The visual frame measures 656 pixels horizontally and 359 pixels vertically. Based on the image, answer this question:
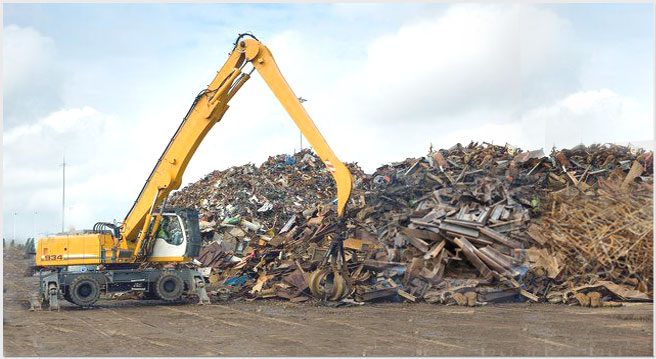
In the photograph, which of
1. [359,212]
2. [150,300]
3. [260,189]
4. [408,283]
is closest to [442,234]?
[408,283]

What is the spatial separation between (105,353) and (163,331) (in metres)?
2.00

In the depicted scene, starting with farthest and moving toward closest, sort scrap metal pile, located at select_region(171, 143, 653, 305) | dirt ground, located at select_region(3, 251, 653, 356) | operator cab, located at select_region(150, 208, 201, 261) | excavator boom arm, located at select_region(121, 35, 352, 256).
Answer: operator cab, located at select_region(150, 208, 201, 261) < excavator boom arm, located at select_region(121, 35, 352, 256) < scrap metal pile, located at select_region(171, 143, 653, 305) < dirt ground, located at select_region(3, 251, 653, 356)

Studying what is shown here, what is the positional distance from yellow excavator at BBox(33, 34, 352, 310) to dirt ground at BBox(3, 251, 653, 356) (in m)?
0.57

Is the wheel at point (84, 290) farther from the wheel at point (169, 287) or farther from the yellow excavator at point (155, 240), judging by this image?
the wheel at point (169, 287)

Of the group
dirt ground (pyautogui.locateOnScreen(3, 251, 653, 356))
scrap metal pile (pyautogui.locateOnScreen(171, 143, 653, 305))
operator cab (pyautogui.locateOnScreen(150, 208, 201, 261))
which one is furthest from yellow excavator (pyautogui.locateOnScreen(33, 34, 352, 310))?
scrap metal pile (pyautogui.locateOnScreen(171, 143, 653, 305))

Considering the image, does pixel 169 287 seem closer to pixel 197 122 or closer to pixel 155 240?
pixel 155 240

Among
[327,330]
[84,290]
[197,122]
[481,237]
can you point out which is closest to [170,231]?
[84,290]

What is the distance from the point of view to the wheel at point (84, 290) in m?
15.2

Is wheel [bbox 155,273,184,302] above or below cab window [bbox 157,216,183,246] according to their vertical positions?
below

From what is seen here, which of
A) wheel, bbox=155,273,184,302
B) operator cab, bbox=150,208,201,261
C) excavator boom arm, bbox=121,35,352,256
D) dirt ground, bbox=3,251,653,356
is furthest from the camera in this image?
wheel, bbox=155,273,184,302

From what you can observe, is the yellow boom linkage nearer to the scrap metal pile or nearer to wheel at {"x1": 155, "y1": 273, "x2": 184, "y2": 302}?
wheel at {"x1": 155, "y1": 273, "x2": 184, "y2": 302}

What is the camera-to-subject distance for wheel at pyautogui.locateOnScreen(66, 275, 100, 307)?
15188mm

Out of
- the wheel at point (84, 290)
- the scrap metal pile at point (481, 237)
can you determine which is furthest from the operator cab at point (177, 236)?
the scrap metal pile at point (481, 237)

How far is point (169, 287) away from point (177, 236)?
4.15ft
